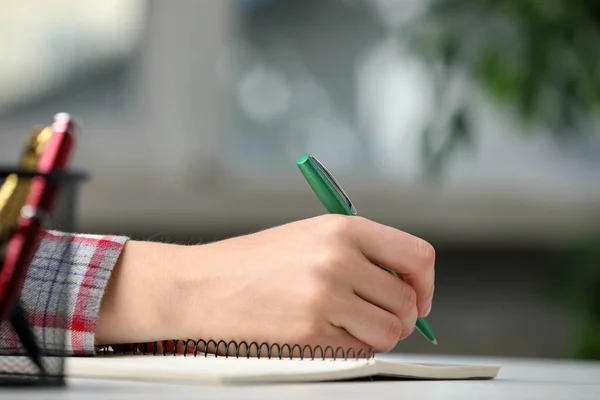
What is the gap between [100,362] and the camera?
510 mm

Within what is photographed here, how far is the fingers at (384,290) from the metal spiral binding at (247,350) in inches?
1.4

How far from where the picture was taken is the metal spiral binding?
63cm

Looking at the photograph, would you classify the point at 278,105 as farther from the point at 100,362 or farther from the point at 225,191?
the point at 100,362

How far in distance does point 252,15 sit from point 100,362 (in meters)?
1.65

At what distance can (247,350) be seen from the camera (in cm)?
65

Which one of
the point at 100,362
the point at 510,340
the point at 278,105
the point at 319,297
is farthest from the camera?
the point at 278,105

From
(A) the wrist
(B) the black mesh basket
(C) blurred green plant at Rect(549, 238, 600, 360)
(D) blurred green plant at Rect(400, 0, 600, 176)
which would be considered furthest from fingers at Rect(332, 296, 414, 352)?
(C) blurred green plant at Rect(549, 238, 600, 360)

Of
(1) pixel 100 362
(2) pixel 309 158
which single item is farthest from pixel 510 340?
(1) pixel 100 362

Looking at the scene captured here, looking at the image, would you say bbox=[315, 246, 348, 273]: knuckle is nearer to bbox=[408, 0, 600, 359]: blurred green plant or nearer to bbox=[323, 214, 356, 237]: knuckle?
bbox=[323, 214, 356, 237]: knuckle

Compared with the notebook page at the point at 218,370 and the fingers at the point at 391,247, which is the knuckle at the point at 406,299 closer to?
the fingers at the point at 391,247

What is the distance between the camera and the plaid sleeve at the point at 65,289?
0.43 metres

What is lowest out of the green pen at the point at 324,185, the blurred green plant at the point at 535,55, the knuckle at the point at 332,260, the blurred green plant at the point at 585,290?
the blurred green plant at the point at 585,290

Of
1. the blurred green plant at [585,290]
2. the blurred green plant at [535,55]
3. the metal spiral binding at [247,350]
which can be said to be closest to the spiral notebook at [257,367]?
the metal spiral binding at [247,350]

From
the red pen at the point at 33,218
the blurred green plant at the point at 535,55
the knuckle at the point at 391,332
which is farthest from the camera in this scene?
the blurred green plant at the point at 535,55
